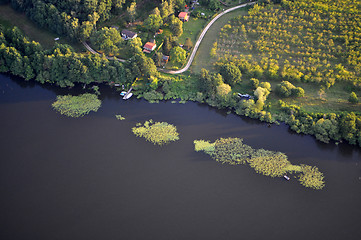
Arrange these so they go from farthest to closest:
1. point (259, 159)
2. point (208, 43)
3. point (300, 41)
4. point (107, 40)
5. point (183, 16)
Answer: point (183, 16) < point (208, 43) < point (300, 41) < point (107, 40) < point (259, 159)

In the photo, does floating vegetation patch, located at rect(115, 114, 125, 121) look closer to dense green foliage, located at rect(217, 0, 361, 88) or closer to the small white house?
the small white house

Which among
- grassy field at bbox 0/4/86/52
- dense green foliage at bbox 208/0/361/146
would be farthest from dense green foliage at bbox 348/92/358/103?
grassy field at bbox 0/4/86/52

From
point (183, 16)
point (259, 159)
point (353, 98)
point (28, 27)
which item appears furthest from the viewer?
point (183, 16)

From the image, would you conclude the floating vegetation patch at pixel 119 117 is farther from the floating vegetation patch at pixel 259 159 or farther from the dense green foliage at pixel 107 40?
the dense green foliage at pixel 107 40

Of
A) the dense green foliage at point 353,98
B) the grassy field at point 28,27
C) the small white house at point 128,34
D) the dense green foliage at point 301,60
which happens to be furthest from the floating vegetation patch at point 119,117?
the dense green foliage at point 353,98

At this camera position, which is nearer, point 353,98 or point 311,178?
point 311,178

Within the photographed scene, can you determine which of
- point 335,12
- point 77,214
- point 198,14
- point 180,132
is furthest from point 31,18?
point 335,12

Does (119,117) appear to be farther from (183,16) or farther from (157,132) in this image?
(183,16)

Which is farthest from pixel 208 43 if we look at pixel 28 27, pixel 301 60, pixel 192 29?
pixel 28 27
